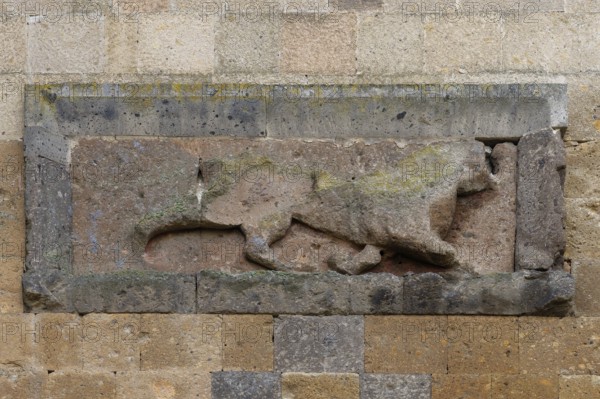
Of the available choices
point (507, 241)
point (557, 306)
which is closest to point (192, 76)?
point (507, 241)

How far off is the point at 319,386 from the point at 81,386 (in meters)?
1.36

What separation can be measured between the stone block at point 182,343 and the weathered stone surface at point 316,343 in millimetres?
361

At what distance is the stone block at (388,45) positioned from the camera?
704cm

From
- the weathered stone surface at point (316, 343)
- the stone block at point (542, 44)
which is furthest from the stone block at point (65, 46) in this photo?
the stone block at point (542, 44)

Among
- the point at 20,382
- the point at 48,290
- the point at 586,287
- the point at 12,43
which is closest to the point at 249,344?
the point at 48,290

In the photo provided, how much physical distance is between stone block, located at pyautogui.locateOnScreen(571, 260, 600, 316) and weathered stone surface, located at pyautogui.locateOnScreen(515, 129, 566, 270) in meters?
0.14

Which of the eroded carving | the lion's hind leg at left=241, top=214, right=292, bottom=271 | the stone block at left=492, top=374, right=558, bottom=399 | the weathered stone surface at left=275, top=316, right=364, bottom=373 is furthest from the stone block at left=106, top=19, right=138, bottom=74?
the stone block at left=492, top=374, right=558, bottom=399

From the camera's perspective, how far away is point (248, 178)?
22.4ft

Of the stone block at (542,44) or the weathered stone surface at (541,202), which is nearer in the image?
the weathered stone surface at (541,202)

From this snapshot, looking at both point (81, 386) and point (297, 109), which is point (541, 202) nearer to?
point (297, 109)

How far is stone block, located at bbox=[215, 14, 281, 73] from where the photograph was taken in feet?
23.2

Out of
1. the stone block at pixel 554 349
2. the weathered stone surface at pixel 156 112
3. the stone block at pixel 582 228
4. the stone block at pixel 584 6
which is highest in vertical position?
the stone block at pixel 584 6

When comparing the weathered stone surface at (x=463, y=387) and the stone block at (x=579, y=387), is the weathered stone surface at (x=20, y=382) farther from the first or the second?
the stone block at (x=579, y=387)

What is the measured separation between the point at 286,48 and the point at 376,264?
1442mm
